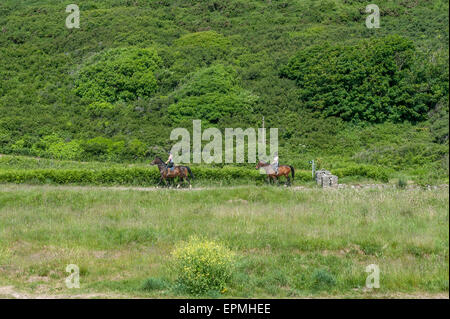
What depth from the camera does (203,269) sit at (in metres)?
A: 10.4

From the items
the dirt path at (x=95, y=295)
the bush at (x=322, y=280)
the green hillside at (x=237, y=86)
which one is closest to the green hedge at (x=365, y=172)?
the green hillside at (x=237, y=86)

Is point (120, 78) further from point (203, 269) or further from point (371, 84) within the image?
point (203, 269)

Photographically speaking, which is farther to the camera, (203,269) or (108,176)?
(108,176)

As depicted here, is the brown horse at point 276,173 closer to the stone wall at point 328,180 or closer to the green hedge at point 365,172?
the stone wall at point 328,180

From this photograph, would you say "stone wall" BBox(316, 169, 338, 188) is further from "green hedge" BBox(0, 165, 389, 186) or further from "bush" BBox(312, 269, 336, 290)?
"bush" BBox(312, 269, 336, 290)

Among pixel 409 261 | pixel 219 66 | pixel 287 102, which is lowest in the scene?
pixel 409 261

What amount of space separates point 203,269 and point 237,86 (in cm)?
2382

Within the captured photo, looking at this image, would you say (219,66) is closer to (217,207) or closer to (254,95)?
(254,95)

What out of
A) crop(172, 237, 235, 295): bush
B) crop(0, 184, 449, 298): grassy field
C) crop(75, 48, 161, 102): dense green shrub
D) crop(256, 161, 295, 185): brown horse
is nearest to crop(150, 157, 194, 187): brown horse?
crop(0, 184, 449, 298): grassy field

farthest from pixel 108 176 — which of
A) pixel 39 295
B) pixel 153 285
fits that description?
pixel 153 285

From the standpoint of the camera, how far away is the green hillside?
2731cm

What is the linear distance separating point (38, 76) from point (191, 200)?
23776mm
